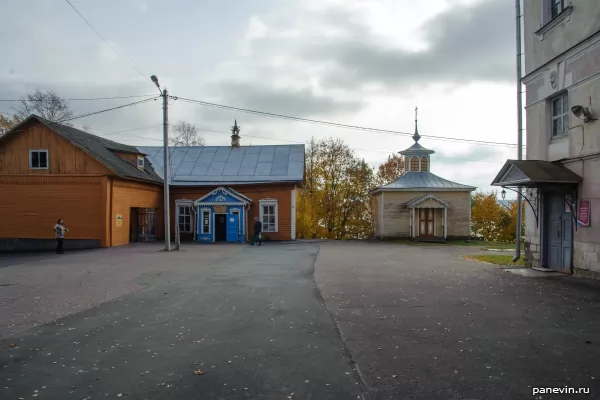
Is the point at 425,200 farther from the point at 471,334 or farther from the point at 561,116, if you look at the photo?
the point at 471,334

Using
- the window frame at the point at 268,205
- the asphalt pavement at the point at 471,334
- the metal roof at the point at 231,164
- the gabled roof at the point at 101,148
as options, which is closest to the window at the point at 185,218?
the metal roof at the point at 231,164

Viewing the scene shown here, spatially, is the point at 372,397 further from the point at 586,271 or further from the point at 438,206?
the point at 438,206

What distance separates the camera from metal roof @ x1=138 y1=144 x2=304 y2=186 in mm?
29688

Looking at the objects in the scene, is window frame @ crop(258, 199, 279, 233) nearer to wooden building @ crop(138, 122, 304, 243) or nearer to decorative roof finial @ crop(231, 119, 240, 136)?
wooden building @ crop(138, 122, 304, 243)

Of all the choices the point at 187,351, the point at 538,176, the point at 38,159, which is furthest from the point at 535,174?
the point at 38,159

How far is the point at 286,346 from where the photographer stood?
221 inches

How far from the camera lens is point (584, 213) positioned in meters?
11.1

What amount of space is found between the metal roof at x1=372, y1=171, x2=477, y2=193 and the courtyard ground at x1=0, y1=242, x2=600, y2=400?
2004 cm

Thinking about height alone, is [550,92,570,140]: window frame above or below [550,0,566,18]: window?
below

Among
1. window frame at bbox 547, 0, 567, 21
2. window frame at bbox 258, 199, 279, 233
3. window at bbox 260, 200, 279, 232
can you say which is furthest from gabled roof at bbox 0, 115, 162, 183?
window frame at bbox 547, 0, 567, 21

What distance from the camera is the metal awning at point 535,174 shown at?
36.6ft

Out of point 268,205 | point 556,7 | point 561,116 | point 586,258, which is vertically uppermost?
point 556,7

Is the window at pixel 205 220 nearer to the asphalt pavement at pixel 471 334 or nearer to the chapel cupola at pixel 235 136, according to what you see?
the chapel cupola at pixel 235 136

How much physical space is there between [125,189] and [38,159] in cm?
469
